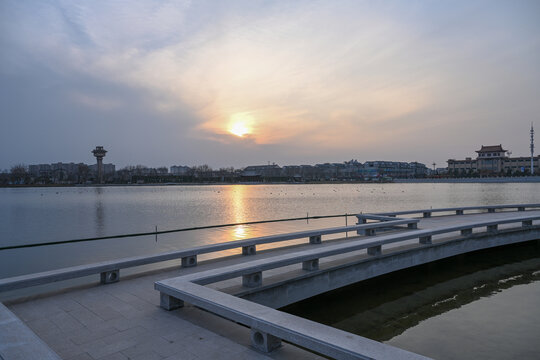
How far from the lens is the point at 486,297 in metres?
9.43

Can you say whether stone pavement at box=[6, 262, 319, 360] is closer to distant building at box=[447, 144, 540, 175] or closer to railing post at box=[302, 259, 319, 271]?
railing post at box=[302, 259, 319, 271]

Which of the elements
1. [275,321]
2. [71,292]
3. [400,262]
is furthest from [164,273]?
[400,262]

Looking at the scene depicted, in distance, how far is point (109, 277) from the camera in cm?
709

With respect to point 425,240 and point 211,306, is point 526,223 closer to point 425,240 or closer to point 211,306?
point 425,240

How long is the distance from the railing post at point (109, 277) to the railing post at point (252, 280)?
2797 millimetres

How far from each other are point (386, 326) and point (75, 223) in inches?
1167

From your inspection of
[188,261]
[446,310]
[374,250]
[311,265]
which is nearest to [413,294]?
[446,310]

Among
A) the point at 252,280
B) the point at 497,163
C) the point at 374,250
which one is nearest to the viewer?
the point at 252,280

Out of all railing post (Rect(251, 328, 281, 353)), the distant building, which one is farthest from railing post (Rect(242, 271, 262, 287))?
the distant building

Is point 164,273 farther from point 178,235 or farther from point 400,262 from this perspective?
point 178,235

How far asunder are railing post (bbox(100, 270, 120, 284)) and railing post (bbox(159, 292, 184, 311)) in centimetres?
209

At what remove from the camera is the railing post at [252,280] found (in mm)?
6746

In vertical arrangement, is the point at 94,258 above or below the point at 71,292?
below

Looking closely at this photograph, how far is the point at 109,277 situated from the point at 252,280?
305 cm
